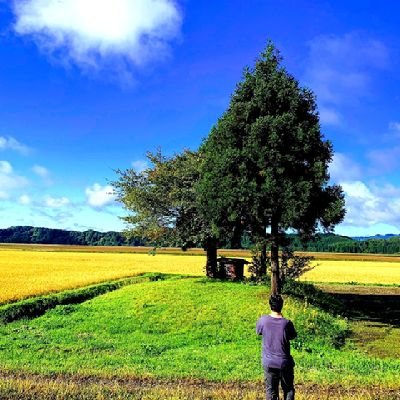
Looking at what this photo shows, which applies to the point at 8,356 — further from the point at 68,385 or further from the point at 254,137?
the point at 254,137

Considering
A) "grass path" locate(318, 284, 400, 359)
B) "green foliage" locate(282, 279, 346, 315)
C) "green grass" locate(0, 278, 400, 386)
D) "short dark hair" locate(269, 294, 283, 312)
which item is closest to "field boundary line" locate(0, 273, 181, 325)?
"green grass" locate(0, 278, 400, 386)

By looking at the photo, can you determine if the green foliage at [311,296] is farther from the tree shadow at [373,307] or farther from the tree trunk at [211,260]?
the tree trunk at [211,260]

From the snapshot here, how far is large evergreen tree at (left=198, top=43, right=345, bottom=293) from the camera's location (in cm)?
2641

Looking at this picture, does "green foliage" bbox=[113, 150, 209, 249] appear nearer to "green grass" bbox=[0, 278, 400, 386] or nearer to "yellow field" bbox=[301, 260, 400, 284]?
"green grass" bbox=[0, 278, 400, 386]

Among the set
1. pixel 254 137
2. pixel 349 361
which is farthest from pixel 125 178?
pixel 349 361

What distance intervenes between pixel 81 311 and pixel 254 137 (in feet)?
45.1

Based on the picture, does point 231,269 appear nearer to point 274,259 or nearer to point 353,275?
point 274,259

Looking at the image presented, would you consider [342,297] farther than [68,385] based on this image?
Yes

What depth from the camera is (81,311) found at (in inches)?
1098

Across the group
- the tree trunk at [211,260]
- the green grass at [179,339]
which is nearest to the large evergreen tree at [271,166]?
the green grass at [179,339]

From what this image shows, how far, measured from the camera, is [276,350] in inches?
348

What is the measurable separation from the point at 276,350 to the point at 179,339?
42.4 ft

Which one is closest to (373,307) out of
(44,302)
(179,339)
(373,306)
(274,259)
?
(373,306)

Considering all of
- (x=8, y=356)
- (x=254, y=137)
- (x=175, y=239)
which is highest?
(x=254, y=137)
